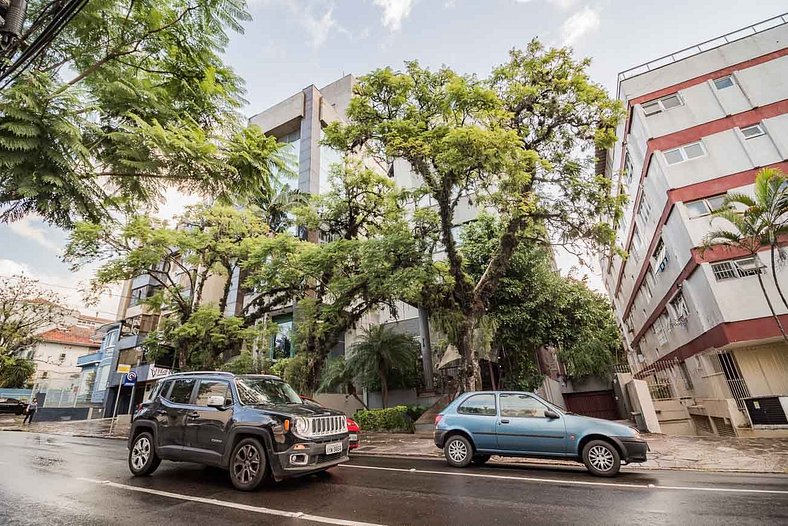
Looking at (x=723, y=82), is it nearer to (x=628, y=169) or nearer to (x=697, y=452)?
(x=628, y=169)

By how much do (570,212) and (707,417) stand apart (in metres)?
11.2

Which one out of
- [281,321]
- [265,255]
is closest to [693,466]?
[265,255]

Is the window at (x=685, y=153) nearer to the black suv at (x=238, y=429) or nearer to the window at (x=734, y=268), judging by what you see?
the window at (x=734, y=268)

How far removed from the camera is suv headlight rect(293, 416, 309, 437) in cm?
605

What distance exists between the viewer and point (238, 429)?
6191mm

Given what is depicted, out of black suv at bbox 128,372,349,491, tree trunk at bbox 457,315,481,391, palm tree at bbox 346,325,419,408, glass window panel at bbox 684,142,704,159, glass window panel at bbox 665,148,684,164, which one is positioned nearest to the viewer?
black suv at bbox 128,372,349,491

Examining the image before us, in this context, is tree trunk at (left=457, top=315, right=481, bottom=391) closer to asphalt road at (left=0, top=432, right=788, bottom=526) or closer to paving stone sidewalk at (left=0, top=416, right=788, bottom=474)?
paving stone sidewalk at (left=0, top=416, right=788, bottom=474)

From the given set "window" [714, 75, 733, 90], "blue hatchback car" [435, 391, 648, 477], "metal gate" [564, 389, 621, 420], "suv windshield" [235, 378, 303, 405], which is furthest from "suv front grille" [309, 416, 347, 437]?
"metal gate" [564, 389, 621, 420]

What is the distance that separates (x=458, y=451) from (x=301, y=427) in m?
4.08

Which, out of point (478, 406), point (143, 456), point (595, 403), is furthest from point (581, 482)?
point (595, 403)

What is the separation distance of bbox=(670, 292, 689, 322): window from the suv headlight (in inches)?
735

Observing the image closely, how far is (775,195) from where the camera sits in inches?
429

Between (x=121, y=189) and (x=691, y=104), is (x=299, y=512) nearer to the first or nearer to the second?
(x=121, y=189)

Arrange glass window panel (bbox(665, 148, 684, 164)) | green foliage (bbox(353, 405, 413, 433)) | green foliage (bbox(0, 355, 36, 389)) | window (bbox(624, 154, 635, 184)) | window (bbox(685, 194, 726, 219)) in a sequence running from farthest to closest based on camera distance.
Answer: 1. green foliage (bbox(0, 355, 36, 389))
2. window (bbox(624, 154, 635, 184))
3. green foliage (bbox(353, 405, 413, 433))
4. glass window panel (bbox(665, 148, 684, 164))
5. window (bbox(685, 194, 726, 219))
